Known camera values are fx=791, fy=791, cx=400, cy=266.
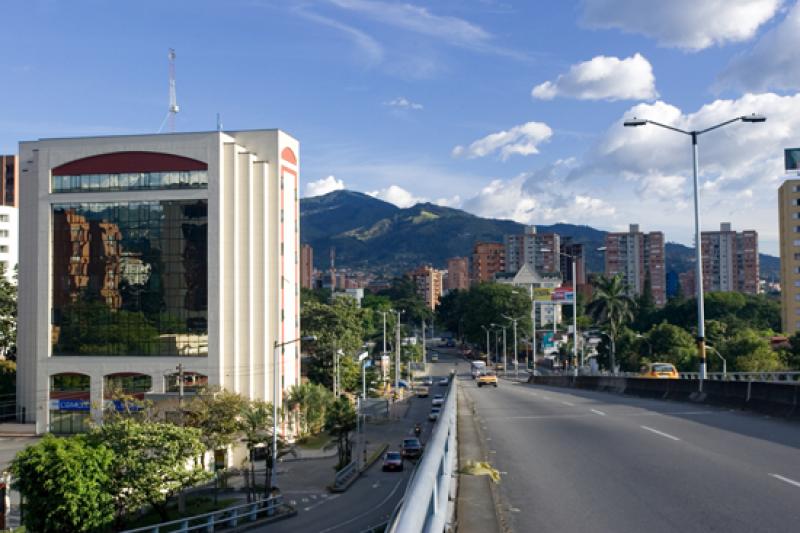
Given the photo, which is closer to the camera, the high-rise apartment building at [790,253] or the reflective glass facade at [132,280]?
the reflective glass facade at [132,280]

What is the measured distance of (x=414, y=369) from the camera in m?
148

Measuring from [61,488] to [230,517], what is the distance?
877 centimetres

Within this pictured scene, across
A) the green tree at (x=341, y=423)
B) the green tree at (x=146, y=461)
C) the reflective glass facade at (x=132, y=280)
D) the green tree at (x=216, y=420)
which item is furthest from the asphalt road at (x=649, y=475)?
the reflective glass facade at (x=132, y=280)

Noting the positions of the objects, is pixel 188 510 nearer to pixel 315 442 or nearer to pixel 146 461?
pixel 146 461

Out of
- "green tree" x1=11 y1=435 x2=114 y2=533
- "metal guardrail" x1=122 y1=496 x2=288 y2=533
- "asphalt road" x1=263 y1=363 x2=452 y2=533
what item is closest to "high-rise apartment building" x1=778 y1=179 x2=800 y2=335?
"asphalt road" x1=263 y1=363 x2=452 y2=533

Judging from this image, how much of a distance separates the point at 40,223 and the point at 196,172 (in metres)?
14.3

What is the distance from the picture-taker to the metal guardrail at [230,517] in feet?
118

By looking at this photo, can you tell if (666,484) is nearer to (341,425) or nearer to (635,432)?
(635,432)

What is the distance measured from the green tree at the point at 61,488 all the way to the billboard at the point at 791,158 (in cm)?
10060

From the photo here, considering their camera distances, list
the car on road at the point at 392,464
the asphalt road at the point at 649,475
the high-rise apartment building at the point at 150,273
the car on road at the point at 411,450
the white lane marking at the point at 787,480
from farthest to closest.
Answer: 1. the high-rise apartment building at the point at 150,273
2. the car on road at the point at 411,450
3. the car on road at the point at 392,464
4. the white lane marking at the point at 787,480
5. the asphalt road at the point at 649,475

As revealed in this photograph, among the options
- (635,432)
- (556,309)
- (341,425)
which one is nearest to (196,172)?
(341,425)

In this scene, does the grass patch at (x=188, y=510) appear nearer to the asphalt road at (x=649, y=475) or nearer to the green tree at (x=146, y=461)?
the green tree at (x=146, y=461)

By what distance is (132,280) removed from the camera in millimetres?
64812

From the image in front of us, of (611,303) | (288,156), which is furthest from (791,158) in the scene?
(288,156)
